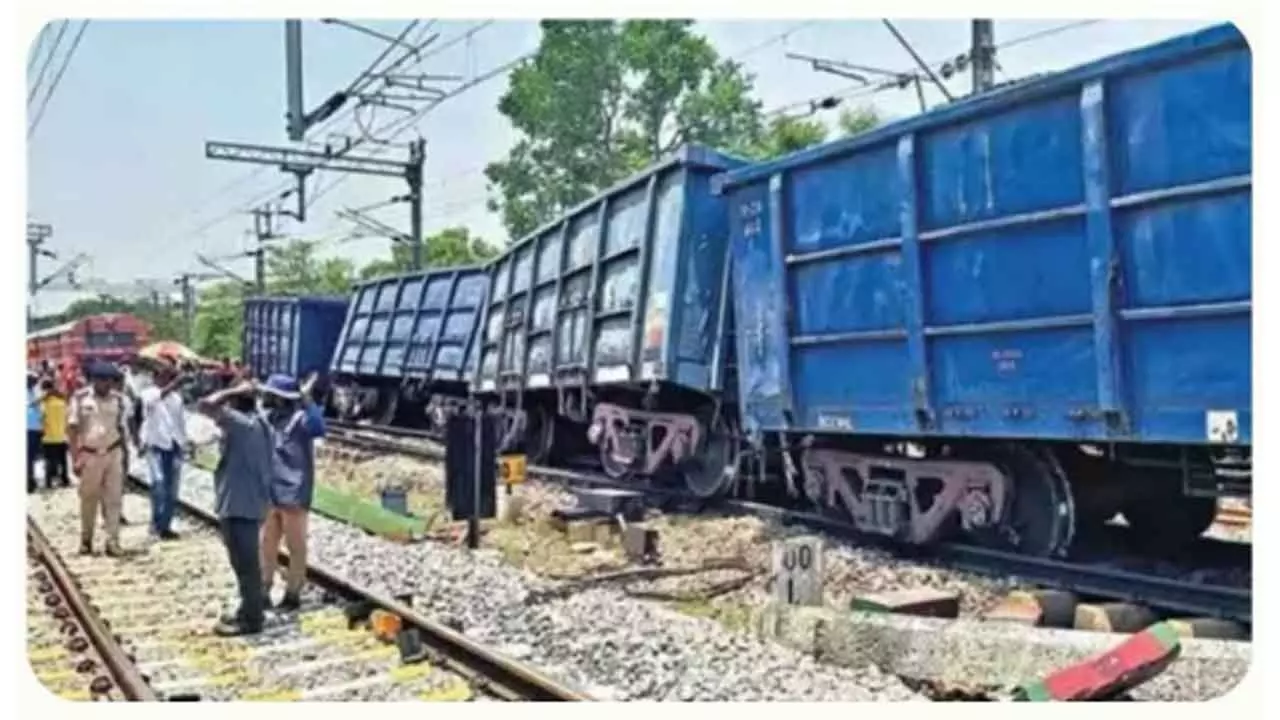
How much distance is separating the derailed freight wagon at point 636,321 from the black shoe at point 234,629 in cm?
337

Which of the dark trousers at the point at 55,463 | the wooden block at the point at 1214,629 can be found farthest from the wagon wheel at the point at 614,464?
the wooden block at the point at 1214,629

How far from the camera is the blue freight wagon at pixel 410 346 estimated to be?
15648mm

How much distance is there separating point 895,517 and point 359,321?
45.4ft

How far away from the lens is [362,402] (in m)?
19.0

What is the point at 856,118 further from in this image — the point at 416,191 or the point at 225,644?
the point at 225,644

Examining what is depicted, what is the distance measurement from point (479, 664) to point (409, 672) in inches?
10.0

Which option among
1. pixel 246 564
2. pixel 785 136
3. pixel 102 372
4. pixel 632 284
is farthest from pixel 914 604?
pixel 785 136

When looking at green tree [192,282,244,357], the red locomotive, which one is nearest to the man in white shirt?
the red locomotive

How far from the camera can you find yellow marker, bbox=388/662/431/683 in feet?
15.4

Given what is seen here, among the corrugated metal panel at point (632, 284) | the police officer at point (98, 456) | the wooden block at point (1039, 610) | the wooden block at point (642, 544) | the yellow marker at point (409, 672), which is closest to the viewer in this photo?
the yellow marker at point (409, 672)

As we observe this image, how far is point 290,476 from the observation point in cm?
580

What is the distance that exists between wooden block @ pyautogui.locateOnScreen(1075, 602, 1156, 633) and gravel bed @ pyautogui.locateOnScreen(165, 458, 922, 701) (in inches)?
41.0

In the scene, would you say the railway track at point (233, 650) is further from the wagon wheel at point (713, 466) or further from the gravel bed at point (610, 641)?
the wagon wheel at point (713, 466)
